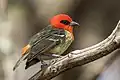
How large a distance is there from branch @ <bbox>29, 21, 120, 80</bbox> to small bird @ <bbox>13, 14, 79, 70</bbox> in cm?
13

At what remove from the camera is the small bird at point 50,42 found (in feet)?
11.1

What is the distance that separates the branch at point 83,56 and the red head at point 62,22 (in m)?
0.44

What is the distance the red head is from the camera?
3.58m

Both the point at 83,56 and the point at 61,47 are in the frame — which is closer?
the point at 83,56

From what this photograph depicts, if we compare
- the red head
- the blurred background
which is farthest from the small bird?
the blurred background

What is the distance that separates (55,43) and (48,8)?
71.9 inches

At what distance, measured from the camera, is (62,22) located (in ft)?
11.9

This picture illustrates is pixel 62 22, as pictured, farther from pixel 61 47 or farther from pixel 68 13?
pixel 68 13

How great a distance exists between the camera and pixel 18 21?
17.3 feet

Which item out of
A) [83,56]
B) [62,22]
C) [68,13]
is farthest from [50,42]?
[68,13]

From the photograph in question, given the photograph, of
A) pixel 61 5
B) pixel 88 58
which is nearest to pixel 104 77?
pixel 88 58

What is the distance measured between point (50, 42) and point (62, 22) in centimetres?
22

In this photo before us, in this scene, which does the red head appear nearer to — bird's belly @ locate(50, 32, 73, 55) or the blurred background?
bird's belly @ locate(50, 32, 73, 55)

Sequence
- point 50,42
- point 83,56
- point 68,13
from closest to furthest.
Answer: point 83,56 → point 50,42 → point 68,13
